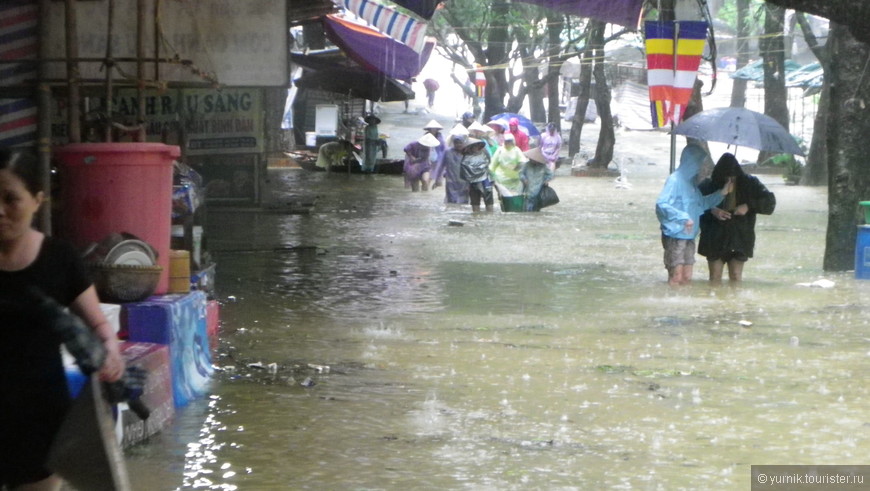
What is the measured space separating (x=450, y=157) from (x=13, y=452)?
688 inches

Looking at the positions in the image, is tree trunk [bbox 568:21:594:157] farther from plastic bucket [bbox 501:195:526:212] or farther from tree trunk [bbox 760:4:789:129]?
plastic bucket [bbox 501:195:526:212]

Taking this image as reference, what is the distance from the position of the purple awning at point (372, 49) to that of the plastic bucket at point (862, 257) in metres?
9.43

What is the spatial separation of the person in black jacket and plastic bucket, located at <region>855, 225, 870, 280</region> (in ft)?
3.43

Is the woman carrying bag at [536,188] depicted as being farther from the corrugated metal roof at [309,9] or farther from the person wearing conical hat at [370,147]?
the person wearing conical hat at [370,147]

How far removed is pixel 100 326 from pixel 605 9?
8884 mm

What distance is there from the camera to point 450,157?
2069 cm

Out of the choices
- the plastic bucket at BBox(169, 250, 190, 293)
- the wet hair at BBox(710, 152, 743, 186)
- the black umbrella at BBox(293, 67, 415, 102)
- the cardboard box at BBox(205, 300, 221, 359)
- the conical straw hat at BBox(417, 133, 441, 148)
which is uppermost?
the black umbrella at BBox(293, 67, 415, 102)

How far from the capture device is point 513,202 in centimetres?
1959

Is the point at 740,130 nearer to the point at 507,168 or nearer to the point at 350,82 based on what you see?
the point at 507,168

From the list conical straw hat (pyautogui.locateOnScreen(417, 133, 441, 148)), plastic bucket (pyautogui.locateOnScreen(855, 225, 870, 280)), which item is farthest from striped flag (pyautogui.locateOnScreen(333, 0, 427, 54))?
plastic bucket (pyautogui.locateOnScreen(855, 225, 870, 280))

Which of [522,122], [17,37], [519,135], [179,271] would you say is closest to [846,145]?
[179,271]

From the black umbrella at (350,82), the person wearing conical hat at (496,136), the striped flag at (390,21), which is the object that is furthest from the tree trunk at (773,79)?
the striped flag at (390,21)

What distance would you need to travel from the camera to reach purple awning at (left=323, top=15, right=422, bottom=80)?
19.1 m

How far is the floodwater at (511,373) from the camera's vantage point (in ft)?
17.4
